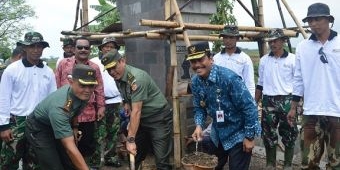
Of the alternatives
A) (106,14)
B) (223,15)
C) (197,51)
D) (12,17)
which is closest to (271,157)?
(197,51)

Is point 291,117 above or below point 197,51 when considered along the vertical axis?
below

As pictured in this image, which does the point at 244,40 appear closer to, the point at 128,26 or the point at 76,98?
the point at 128,26

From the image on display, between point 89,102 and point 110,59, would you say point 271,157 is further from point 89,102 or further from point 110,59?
point 110,59

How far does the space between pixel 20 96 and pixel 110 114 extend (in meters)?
1.71

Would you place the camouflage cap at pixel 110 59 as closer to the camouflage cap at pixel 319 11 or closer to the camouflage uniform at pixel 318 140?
the camouflage cap at pixel 319 11

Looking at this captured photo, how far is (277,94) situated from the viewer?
5.38 meters

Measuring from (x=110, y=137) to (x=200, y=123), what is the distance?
236 centimetres

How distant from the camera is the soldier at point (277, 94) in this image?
211 inches

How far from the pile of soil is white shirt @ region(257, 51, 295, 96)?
1.80m

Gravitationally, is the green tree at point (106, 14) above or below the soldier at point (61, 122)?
above

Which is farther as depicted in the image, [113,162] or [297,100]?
[113,162]

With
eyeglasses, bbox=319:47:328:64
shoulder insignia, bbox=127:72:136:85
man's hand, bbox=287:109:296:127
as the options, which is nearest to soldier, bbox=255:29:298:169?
man's hand, bbox=287:109:296:127

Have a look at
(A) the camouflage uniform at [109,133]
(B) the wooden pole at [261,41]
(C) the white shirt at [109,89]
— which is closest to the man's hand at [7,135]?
(A) the camouflage uniform at [109,133]

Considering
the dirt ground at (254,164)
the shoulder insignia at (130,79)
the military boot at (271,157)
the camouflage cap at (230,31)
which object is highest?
the camouflage cap at (230,31)
